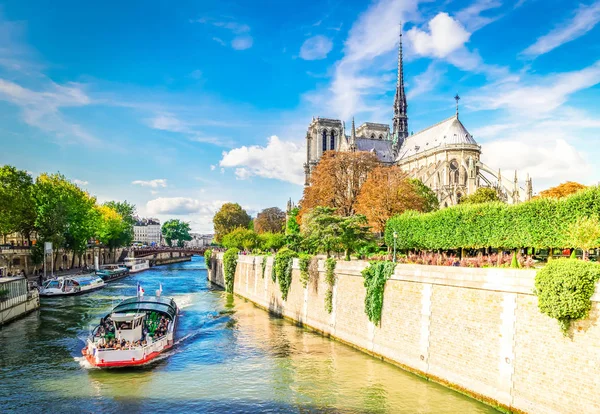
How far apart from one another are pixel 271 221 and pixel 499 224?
9078 centimetres

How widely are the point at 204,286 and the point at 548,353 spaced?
48818 millimetres

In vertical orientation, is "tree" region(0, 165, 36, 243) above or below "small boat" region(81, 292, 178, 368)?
above

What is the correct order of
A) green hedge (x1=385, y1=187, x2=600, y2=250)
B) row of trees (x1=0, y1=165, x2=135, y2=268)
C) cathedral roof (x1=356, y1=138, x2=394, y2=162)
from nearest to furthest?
green hedge (x1=385, y1=187, x2=600, y2=250) < row of trees (x1=0, y1=165, x2=135, y2=268) < cathedral roof (x1=356, y1=138, x2=394, y2=162)

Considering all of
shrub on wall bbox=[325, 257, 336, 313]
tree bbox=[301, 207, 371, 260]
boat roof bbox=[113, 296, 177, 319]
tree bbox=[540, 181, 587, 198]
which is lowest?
boat roof bbox=[113, 296, 177, 319]

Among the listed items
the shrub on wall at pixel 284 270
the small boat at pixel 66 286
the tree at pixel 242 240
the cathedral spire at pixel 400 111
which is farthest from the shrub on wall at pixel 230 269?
the cathedral spire at pixel 400 111

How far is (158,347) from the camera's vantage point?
23.6 m

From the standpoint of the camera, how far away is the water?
1686 centimetres

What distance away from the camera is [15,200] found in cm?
4862

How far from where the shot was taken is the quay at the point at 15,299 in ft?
101

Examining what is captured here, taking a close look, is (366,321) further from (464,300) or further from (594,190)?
(594,190)

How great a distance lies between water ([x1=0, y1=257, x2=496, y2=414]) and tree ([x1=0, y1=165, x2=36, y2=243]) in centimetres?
2056

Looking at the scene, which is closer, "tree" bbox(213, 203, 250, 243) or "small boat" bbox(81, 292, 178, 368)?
"small boat" bbox(81, 292, 178, 368)

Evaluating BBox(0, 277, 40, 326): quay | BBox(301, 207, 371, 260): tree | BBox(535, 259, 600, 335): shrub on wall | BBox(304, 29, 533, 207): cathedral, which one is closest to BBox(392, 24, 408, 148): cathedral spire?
BBox(304, 29, 533, 207): cathedral

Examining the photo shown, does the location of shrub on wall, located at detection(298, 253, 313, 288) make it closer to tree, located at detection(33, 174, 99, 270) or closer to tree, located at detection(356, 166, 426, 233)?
tree, located at detection(356, 166, 426, 233)
